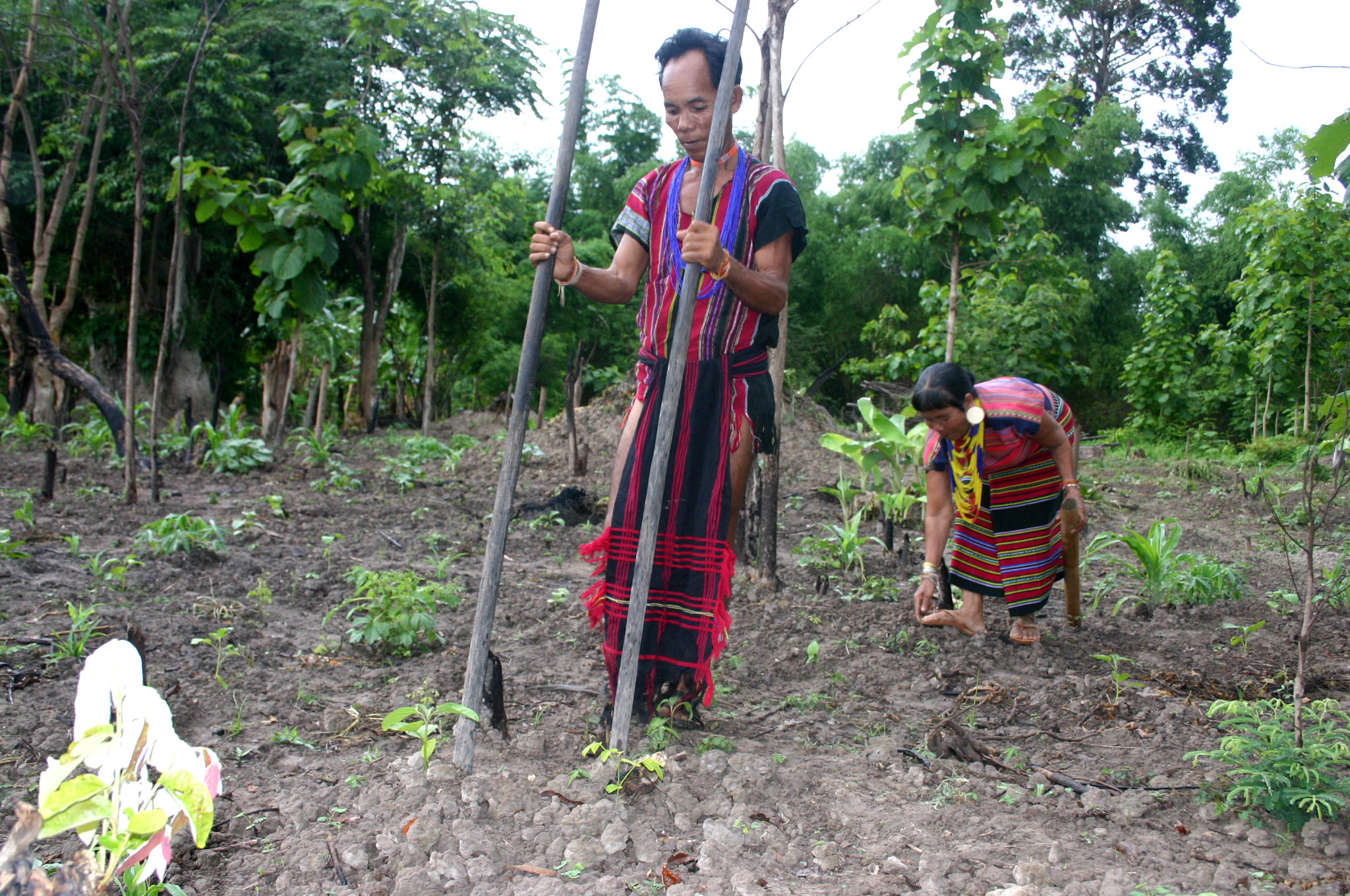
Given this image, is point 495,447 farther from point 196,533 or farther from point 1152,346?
point 1152,346

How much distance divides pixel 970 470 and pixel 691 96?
77.5 inches

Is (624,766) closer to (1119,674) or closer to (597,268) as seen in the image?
(597,268)

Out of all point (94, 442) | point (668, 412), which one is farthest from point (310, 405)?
point (668, 412)

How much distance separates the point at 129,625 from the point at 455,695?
1.15 meters

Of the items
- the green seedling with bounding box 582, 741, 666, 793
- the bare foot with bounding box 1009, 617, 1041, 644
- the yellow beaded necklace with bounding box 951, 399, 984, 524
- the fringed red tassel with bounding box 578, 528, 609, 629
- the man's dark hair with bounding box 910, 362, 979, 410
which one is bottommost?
→ the green seedling with bounding box 582, 741, 666, 793

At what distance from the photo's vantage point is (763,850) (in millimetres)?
1738

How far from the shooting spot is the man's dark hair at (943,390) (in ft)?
10.5

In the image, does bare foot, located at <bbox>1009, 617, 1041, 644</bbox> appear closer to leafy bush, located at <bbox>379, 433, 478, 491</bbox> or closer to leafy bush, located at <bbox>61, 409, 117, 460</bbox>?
leafy bush, located at <bbox>379, 433, 478, 491</bbox>

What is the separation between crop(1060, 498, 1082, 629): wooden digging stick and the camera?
3.37 metres

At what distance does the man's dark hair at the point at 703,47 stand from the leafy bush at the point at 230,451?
18.9ft

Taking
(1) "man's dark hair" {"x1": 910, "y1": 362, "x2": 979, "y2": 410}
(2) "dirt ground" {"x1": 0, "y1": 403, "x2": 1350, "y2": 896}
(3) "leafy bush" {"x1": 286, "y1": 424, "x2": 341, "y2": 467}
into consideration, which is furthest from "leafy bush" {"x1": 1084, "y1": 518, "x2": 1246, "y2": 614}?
(3) "leafy bush" {"x1": 286, "y1": 424, "x2": 341, "y2": 467}

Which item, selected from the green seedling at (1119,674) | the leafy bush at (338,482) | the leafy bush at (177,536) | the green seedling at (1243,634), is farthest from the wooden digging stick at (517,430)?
the leafy bush at (338,482)

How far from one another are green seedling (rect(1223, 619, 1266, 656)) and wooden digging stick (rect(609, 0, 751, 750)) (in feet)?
7.23

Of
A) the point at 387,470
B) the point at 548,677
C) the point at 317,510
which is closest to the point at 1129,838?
the point at 548,677
